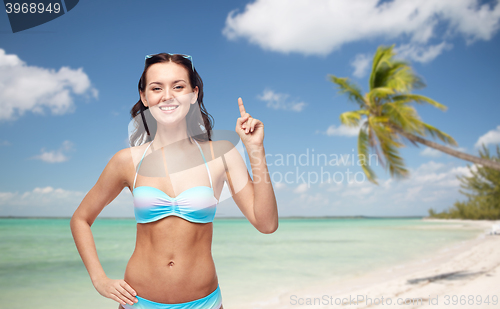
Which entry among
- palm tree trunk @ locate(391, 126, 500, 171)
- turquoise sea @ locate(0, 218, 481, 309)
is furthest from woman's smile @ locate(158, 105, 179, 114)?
palm tree trunk @ locate(391, 126, 500, 171)

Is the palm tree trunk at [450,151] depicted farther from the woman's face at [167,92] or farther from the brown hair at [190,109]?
the woman's face at [167,92]

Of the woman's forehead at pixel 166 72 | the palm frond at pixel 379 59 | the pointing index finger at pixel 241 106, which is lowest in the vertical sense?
the pointing index finger at pixel 241 106

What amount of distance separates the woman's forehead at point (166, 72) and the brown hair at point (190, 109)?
0.02m

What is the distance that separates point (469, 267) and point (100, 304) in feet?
31.9

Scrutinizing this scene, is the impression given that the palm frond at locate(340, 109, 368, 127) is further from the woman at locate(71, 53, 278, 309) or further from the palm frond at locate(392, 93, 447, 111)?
the woman at locate(71, 53, 278, 309)

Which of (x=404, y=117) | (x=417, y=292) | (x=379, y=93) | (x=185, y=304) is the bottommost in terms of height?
(x=417, y=292)

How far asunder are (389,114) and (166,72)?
35.7 ft

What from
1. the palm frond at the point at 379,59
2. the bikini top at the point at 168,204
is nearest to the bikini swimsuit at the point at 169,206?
the bikini top at the point at 168,204

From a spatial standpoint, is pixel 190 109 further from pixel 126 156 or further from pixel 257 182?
pixel 257 182

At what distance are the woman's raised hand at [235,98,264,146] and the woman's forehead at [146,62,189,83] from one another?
34 cm

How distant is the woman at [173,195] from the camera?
4.08 ft

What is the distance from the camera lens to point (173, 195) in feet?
4.20

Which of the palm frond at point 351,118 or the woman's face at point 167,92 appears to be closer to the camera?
the woman's face at point 167,92

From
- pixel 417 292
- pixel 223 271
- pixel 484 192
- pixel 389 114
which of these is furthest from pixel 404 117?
pixel 484 192
